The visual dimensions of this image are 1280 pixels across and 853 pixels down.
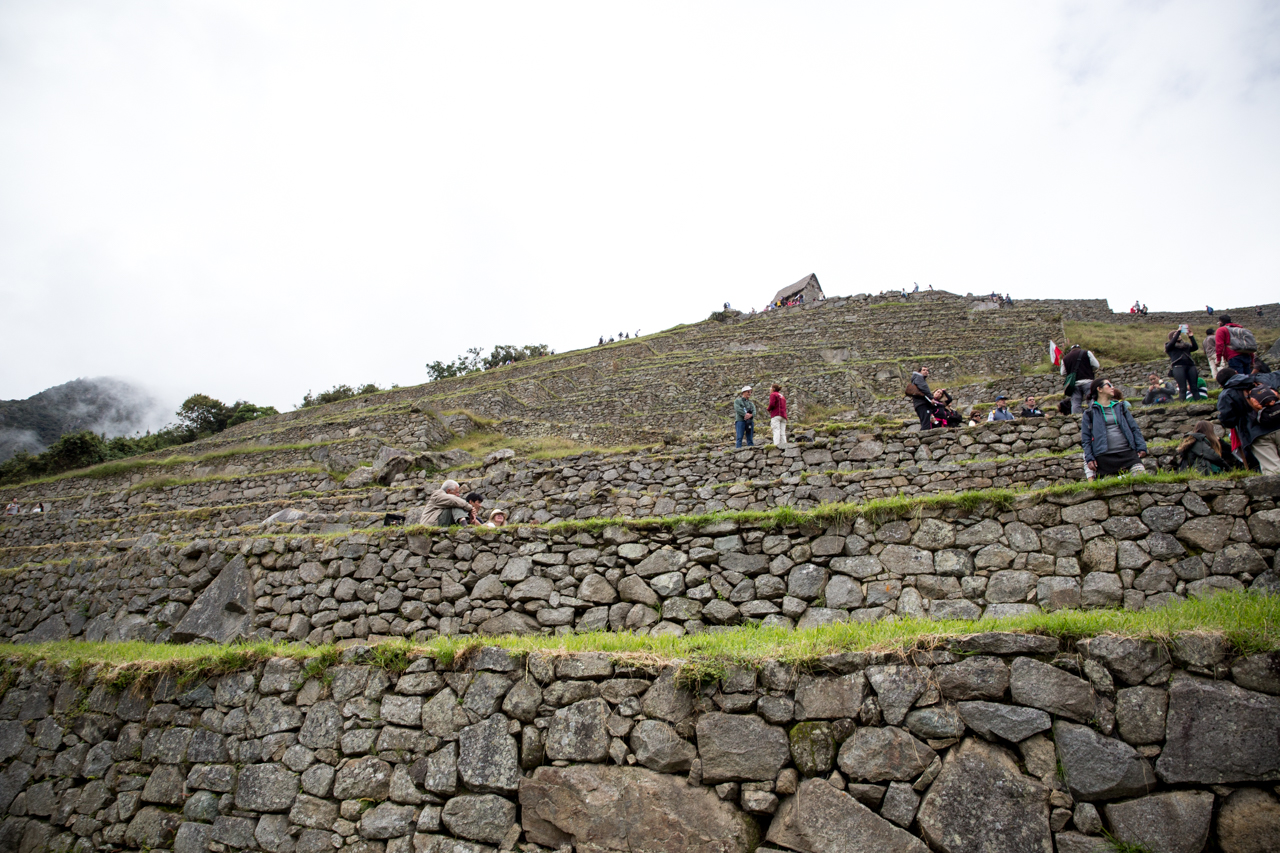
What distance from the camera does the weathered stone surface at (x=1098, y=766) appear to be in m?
3.43

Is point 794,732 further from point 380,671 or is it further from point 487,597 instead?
point 487,597

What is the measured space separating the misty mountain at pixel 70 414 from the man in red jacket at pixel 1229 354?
64.4 metres

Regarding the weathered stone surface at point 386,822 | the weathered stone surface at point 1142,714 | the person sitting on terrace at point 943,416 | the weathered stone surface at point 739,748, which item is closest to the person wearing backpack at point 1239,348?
the person sitting on terrace at point 943,416

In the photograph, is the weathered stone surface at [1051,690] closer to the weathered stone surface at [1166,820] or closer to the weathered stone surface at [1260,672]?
the weathered stone surface at [1166,820]

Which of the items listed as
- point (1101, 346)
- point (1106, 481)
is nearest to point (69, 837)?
point (1106, 481)

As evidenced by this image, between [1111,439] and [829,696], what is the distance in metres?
5.81

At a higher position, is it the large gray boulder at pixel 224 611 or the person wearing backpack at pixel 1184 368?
the person wearing backpack at pixel 1184 368

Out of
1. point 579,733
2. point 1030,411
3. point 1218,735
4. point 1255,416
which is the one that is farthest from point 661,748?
point 1030,411

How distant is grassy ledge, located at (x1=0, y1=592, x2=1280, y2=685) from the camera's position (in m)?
3.70

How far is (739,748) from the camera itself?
4.15 meters

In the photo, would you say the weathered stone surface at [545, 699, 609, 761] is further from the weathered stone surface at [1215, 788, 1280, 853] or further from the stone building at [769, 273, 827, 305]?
the stone building at [769, 273, 827, 305]

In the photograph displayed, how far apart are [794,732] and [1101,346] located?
33.7m

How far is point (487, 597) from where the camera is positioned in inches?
300

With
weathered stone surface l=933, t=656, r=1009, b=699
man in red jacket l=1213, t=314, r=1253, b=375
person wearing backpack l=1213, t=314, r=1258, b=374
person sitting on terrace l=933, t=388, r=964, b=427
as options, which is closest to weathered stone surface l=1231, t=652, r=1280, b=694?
weathered stone surface l=933, t=656, r=1009, b=699
